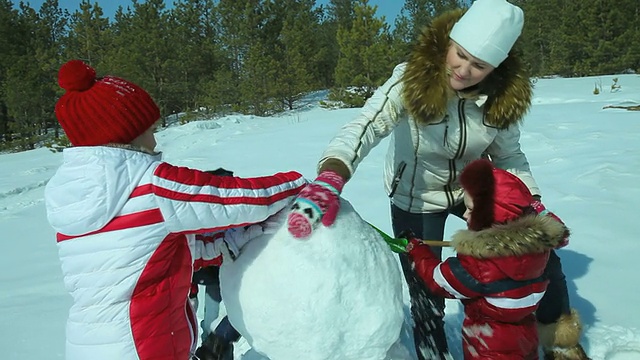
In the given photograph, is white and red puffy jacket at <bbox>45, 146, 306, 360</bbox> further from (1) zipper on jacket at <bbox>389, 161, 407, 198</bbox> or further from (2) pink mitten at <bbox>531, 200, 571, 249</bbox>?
(2) pink mitten at <bbox>531, 200, 571, 249</bbox>

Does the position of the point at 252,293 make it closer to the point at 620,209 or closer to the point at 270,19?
the point at 620,209

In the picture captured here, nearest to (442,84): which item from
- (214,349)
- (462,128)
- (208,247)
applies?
(462,128)

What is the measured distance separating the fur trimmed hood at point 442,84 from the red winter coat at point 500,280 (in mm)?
465

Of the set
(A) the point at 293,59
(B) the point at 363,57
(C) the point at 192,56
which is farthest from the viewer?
(C) the point at 192,56

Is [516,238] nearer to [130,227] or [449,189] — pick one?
[449,189]

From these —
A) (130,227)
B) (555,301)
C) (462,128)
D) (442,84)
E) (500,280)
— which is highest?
(442,84)

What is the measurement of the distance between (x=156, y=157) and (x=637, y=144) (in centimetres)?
593

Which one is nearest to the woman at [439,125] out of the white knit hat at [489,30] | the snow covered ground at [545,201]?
the white knit hat at [489,30]

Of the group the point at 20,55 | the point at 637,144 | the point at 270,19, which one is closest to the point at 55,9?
the point at 20,55

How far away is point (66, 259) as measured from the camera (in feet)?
4.89

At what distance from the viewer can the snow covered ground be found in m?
2.62

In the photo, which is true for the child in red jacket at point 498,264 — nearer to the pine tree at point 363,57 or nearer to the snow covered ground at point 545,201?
the snow covered ground at point 545,201

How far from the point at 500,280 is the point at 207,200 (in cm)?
114

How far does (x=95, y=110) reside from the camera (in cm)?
144
